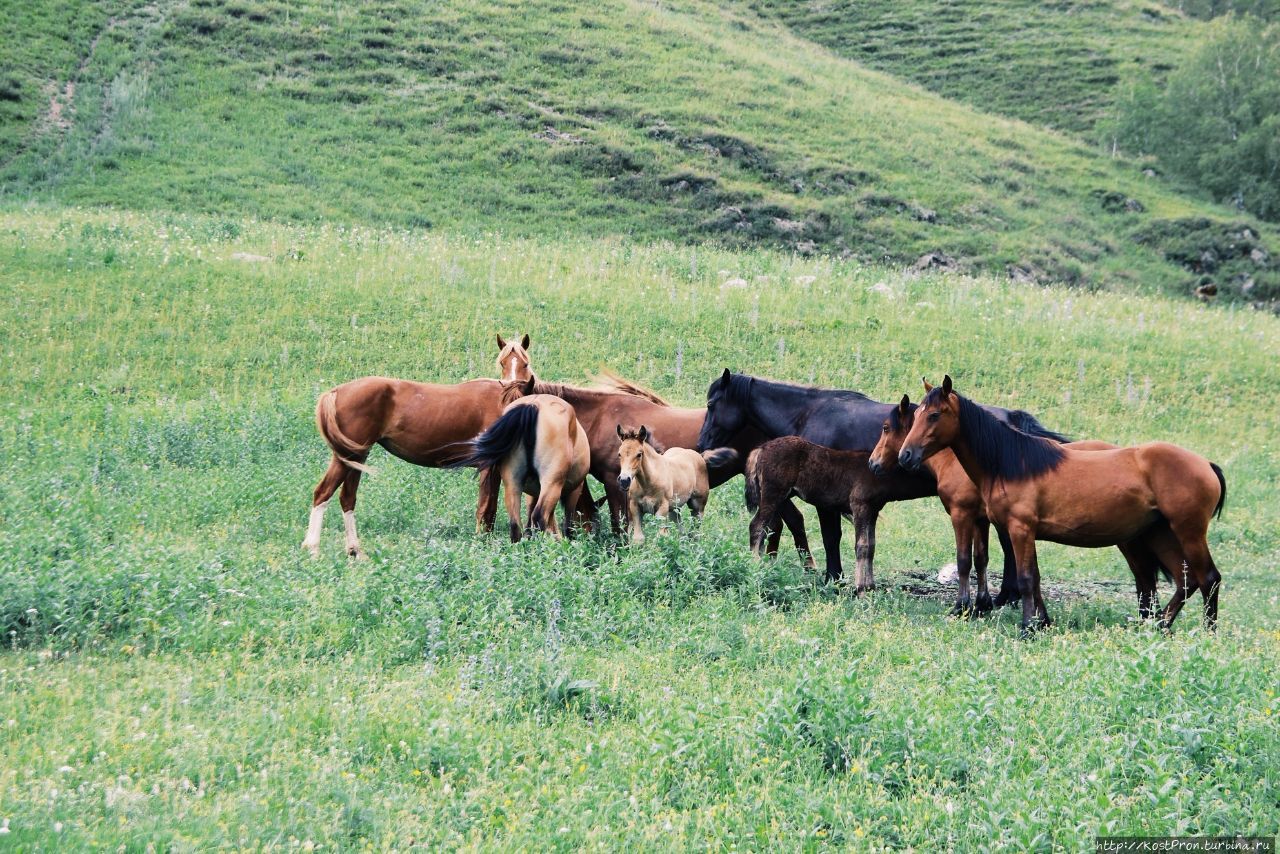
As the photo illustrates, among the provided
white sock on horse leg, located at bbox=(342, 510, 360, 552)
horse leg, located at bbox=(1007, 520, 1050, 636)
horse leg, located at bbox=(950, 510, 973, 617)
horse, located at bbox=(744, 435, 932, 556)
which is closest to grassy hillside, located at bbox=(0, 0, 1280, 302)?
white sock on horse leg, located at bbox=(342, 510, 360, 552)

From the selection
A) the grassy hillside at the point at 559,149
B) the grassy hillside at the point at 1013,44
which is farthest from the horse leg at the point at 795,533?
the grassy hillside at the point at 1013,44

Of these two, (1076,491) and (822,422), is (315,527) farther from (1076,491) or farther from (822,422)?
(1076,491)

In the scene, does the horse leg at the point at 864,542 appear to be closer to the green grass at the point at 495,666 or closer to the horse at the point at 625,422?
the green grass at the point at 495,666

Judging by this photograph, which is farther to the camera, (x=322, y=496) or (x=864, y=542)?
(x=322, y=496)

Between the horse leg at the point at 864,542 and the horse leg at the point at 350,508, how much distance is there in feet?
15.7

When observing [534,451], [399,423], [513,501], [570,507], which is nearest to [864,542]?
[570,507]

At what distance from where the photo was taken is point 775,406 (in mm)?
12445

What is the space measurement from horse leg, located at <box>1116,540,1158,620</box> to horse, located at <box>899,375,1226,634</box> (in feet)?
0.95

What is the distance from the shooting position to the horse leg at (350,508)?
36.7 ft

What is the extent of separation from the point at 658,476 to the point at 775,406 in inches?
76.5

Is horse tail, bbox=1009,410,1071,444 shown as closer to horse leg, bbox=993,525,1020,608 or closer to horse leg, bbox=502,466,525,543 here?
horse leg, bbox=993,525,1020,608

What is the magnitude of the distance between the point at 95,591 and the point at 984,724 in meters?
5.98

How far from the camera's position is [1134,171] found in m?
49.1

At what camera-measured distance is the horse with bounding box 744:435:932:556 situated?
11195mm
